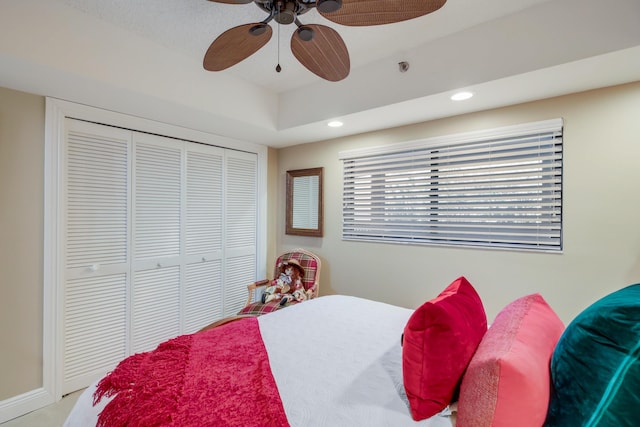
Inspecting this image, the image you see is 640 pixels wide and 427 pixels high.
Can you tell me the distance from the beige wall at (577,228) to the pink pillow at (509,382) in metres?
1.34

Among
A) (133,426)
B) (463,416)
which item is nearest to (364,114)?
(463,416)

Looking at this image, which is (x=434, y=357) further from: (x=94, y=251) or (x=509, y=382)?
(x=94, y=251)

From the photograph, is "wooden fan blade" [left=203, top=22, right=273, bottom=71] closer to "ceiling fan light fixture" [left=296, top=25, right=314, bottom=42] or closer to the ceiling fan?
the ceiling fan

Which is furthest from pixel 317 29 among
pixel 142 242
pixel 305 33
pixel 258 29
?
pixel 142 242

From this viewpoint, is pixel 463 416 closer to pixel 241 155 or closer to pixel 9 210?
pixel 9 210

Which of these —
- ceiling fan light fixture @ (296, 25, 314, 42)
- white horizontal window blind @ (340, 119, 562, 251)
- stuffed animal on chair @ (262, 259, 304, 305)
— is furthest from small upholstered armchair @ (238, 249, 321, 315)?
ceiling fan light fixture @ (296, 25, 314, 42)

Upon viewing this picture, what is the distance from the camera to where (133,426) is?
996 mm

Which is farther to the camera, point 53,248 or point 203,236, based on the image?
point 203,236

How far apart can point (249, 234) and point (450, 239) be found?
2309 millimetres

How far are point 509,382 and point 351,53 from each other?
88.7 inches

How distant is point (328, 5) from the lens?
1.21 meters

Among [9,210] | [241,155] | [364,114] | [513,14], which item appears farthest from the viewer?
[241,155]

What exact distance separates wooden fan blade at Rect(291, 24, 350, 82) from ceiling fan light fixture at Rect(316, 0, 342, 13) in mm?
177

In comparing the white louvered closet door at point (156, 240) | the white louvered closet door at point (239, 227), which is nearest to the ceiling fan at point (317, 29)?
the white louvered closet door at point (156, 240)
